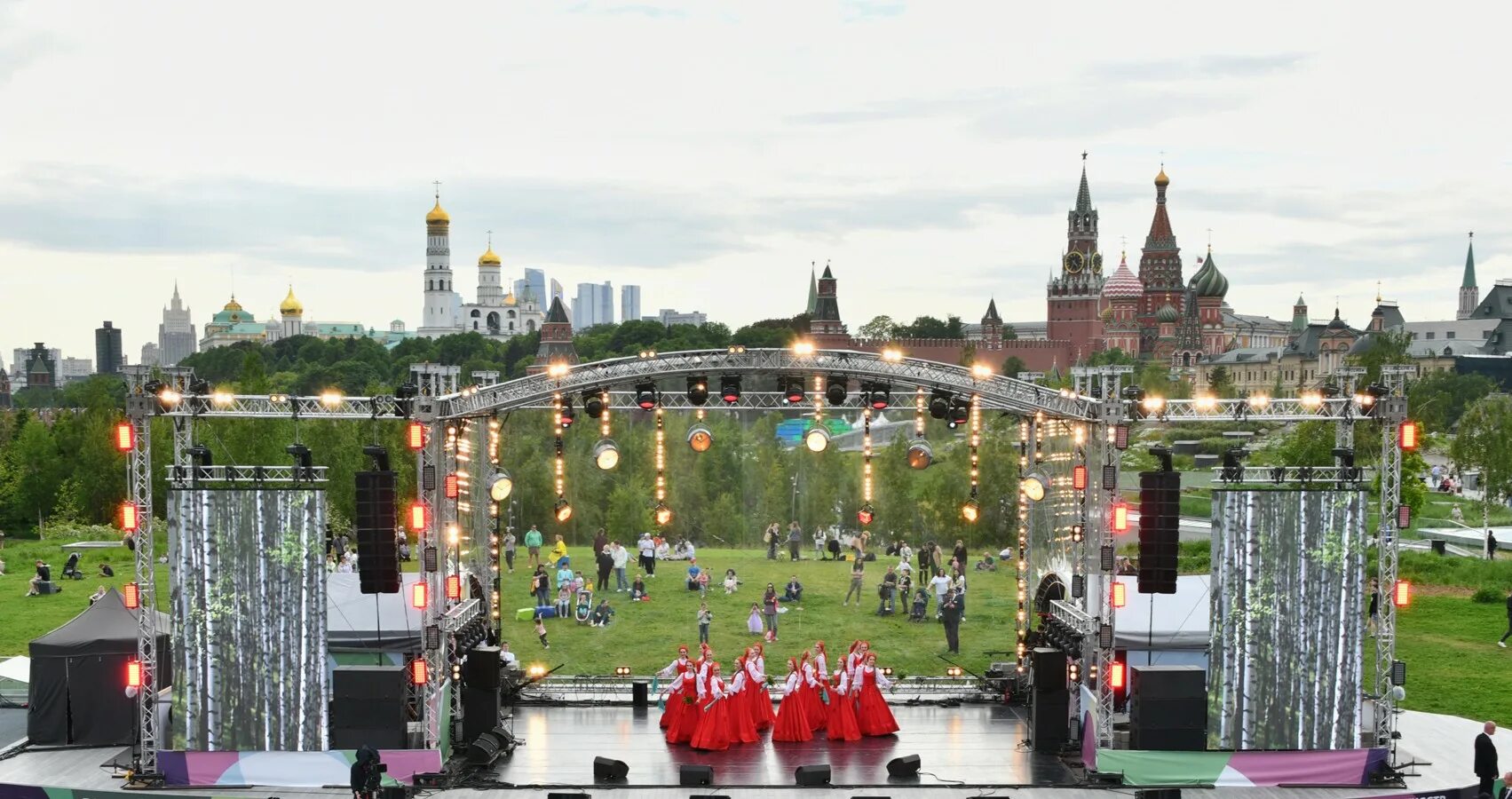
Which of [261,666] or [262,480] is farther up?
[262,480]

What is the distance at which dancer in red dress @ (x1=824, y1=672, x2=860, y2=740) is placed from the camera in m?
16.3

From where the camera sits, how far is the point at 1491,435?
4722 centimetres

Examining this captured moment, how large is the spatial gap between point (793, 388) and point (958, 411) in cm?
222

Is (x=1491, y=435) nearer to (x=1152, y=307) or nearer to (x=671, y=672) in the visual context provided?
(x=671, y=672)

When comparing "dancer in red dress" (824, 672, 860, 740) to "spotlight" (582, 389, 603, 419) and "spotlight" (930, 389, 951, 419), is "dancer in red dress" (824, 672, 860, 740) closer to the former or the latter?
"spotlight" (930, 389, 951, 419)

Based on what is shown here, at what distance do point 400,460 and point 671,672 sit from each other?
884 inches

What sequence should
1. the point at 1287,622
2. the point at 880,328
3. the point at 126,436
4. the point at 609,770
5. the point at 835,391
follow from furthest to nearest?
1. the point at 880,328
2. the point at 835,391
3. the point at 609,770
4. the point at 1287,622
5. the point at 126,436

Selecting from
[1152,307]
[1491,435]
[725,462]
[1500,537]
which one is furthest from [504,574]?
[1152,307]

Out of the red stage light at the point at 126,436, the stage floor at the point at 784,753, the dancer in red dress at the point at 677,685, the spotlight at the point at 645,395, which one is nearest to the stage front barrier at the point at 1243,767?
the stage floor at the point at 784,753

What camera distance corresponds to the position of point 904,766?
48.4 ft

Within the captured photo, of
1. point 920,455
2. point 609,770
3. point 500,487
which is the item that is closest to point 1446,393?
point 920,455

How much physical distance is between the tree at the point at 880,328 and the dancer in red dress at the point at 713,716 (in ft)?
380

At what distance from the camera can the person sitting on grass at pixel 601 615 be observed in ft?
72.9

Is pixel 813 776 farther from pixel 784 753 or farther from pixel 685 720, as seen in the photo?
pixel 685 720
